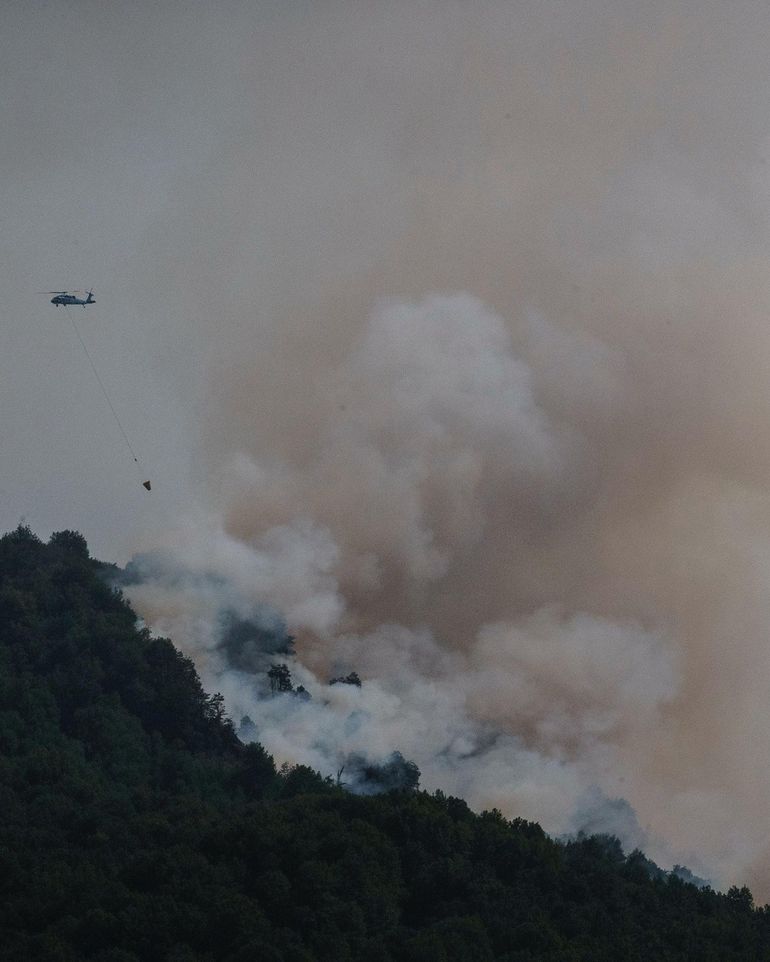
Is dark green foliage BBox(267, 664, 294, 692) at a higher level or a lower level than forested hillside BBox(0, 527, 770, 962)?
higher

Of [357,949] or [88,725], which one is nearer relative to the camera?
[357,949]

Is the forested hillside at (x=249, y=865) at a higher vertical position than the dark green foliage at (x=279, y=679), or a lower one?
lower

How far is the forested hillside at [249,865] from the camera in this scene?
99438 millimetres

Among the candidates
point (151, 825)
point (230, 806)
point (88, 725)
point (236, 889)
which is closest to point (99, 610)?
point (88, 725)

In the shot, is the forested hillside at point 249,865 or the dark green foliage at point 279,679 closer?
the forested hillside at point 249,865

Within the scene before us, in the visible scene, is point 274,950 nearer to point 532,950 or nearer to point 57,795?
point 532,950

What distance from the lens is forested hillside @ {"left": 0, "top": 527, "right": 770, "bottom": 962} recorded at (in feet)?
326

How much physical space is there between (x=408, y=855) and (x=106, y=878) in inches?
660

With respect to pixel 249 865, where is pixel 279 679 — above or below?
above

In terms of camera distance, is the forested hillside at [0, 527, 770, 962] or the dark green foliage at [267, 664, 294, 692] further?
the dark green foliage at [267, 664, 294, 692]

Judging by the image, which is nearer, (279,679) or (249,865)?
(249,865)

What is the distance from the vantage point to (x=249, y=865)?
107 metres

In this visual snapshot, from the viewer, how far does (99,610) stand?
153 metres

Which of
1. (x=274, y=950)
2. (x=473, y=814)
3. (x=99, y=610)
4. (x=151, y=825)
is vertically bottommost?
(x=274, y=950)
